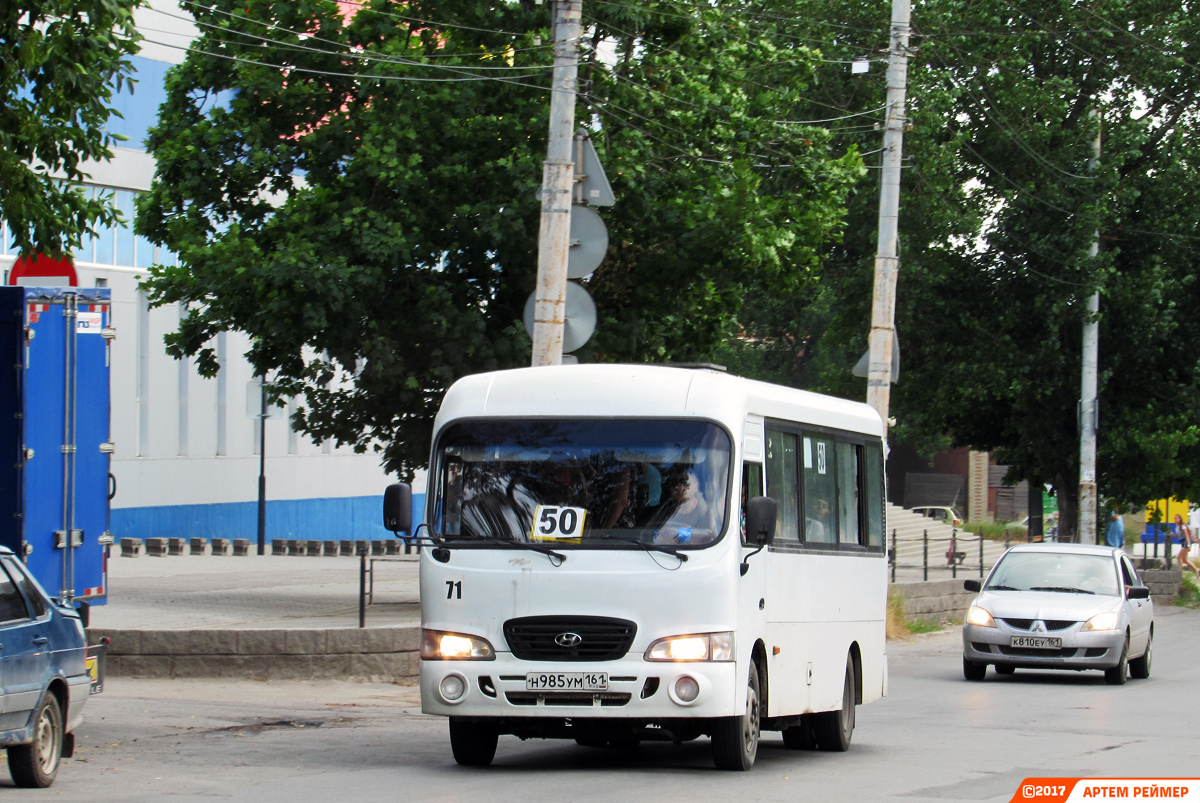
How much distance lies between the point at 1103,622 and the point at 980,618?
1321mm

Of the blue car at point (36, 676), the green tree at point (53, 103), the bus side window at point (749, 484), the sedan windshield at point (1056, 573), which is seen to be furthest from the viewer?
the sedan windshield at point (1056, 573)

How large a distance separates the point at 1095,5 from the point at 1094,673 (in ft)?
61.1

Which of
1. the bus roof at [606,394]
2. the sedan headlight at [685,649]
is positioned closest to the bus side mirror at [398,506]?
the bus roof at [606,394]

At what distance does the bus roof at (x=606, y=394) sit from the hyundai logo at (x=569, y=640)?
1375mm

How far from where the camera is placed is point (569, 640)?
389 inches

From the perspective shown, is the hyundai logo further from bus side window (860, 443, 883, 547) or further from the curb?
the curb

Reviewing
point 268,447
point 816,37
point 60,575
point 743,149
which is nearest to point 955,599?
point 743,149

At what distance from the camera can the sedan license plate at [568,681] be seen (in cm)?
977

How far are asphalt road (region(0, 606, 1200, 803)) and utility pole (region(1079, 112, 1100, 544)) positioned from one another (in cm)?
1601

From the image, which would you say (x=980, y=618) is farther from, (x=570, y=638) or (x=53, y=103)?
(x=53, y=103)

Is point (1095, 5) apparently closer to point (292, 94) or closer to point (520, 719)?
point (292, 94)

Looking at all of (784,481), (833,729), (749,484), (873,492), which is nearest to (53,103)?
(749,484)

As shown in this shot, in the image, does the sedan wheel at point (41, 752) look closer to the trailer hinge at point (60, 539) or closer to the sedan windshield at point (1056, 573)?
the trailer hinge at point (60, 539)

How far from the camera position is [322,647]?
1579 cm
